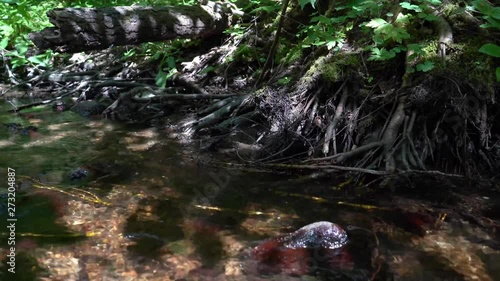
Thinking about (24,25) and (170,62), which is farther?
(24,25)

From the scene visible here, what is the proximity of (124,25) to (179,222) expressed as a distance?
3062 mm

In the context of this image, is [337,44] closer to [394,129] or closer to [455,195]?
[394,129]

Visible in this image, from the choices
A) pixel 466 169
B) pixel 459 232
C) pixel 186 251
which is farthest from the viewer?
pixel 466 169

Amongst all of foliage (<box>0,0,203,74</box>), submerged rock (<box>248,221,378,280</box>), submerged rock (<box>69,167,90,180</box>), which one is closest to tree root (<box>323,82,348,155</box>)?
submerged rock (<box>248,221,378,280</box>)

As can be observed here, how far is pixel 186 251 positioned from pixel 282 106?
212 cm

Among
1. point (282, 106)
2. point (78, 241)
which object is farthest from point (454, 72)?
point (78, 241)

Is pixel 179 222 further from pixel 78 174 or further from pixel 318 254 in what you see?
pixel 78 174

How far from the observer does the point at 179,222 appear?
10.2ft

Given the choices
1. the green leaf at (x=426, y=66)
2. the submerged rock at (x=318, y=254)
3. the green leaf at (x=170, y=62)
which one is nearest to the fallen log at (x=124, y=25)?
the green leaf at (x=170, y=62)

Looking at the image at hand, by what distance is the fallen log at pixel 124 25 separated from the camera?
14.8ft

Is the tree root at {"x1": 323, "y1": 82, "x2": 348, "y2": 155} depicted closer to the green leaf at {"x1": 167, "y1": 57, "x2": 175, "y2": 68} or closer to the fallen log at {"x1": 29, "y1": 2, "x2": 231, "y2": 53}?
the fallen log at {"x1": 29, "y1": 2, "x2": 231, "y2": 53}

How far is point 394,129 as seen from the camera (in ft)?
12.6

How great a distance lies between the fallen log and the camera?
14.8 ft

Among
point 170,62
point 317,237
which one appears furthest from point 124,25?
point 317,237
